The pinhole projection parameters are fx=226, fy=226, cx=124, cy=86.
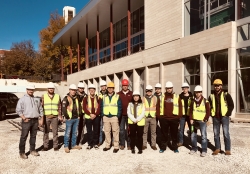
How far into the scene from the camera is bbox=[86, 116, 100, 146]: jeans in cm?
711

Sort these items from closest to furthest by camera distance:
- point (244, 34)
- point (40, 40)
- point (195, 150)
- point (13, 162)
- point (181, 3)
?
point (13, 162) < point (195, 150) < point (244, 34) < point (181, 3) < point (40, 40)

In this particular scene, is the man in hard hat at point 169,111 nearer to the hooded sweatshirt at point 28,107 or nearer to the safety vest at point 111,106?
the safety vest at point 111,106

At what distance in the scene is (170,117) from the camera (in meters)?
6.49

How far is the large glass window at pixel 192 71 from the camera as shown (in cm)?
1473

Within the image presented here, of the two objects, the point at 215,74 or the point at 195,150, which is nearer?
the point at 195,150

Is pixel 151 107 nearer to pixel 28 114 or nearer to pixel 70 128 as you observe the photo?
pixel 70 128

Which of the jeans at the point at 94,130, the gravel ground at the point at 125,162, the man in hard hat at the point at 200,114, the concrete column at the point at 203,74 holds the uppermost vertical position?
the concrete column at the point at 203,74

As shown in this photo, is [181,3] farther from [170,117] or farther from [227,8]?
[170,117]

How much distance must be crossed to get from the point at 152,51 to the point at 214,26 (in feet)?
18.5

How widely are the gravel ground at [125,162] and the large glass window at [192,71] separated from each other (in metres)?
8.01

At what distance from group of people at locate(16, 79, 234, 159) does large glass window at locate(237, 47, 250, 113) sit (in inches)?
259

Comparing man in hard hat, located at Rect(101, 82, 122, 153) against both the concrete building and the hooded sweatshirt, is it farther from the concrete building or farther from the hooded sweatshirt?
the concrete building

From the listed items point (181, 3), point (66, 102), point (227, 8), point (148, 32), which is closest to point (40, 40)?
point (148, 32)

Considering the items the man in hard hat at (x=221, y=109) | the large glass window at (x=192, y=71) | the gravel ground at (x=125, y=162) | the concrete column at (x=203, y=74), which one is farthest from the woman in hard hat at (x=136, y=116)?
the large glass window at (x=192, y=71)
